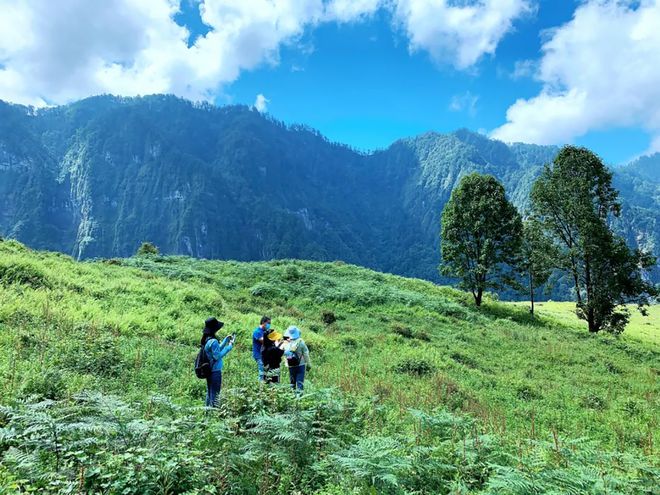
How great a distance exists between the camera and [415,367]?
16250mm

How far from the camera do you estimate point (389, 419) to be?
9.20 meters

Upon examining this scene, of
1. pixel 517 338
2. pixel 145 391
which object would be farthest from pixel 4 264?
pixel 517 338

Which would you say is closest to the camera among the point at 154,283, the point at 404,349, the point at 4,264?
the point at 4,264

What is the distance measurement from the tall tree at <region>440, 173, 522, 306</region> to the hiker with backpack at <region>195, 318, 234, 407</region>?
106 ft

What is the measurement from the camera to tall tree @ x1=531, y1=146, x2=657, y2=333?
31.8m

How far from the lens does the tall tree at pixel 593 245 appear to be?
31.8 metres

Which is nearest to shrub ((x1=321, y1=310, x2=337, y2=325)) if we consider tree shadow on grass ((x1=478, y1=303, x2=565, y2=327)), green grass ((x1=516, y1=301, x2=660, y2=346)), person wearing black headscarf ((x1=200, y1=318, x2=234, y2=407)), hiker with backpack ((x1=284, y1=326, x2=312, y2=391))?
hiker with backpack ((x1=284, y1=326, x2=312, y2=391))

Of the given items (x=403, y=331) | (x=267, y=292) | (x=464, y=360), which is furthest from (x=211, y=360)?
(x=267, y=292)

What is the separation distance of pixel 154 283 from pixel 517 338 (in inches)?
928

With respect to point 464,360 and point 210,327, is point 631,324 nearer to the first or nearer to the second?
point 464,360

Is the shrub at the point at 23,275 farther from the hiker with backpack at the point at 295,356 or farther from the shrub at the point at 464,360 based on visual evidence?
the shrub at the point at 464,360

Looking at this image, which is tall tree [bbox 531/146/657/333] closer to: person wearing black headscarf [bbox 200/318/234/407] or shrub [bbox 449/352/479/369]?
shrub [bbox 449/352/479/369]

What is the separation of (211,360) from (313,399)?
95.7 inches

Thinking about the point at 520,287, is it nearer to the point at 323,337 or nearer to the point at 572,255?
the point at 572,255
